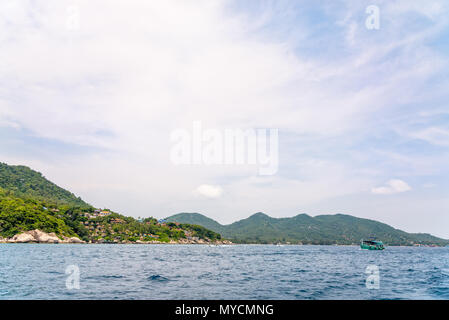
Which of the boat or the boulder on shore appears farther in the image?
the boat

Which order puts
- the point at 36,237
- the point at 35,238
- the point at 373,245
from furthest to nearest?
the point at 373,245
the point at 36,237
the point at 35,238

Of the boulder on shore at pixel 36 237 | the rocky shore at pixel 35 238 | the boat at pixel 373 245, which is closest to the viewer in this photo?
the rocky shore at pixel 35 238

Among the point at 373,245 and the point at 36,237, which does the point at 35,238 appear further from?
the point at 373,245

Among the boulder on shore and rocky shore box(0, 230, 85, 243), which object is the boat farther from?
the boulder on shore

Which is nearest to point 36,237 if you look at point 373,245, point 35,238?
point 35,238

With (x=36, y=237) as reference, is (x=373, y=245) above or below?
below

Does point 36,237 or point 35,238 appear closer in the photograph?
point 35,238

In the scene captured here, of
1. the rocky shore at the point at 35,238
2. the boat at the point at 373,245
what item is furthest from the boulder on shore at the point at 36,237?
the boat at the point at 373,245

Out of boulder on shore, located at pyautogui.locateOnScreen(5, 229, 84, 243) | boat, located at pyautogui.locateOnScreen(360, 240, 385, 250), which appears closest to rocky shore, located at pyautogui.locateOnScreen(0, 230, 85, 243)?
boulder on shore, located at pyautogui.locateOnScreen(5, 229, 84, 243)

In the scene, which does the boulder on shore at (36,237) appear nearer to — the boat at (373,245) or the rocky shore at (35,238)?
the rocky shore at (35,238)
